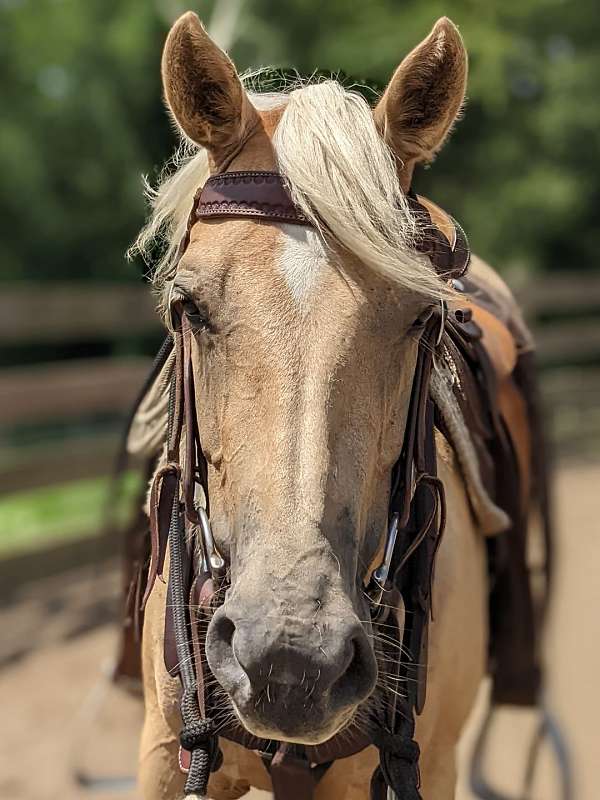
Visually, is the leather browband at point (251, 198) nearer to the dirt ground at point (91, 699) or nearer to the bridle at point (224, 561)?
the bridle at point (224, 561)

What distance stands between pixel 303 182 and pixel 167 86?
0.31 metres

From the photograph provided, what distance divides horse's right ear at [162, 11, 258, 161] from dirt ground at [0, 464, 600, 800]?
2.23 metres

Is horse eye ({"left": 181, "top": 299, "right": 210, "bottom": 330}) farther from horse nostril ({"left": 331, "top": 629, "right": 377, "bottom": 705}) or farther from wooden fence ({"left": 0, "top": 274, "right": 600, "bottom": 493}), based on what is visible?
wooden fence ({"left": 0, "top": 274, "right": 600, "bottom": 493})

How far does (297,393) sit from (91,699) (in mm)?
2382

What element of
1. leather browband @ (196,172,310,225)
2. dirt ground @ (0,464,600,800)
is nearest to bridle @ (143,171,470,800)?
leather browband @ (196,172,310,225)

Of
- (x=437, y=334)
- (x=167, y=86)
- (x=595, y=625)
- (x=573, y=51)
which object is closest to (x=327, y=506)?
(x=437, y=334)

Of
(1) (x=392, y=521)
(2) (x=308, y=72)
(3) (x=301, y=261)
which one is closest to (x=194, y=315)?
(3) (x=301, y=261)

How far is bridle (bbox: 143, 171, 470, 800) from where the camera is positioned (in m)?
1.52

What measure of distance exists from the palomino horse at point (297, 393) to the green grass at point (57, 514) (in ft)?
12.6

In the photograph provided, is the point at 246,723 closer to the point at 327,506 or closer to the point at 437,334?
the point at 327,506

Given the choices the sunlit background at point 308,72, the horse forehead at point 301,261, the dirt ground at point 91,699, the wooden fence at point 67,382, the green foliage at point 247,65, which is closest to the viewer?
the horse forehead at point 301,261

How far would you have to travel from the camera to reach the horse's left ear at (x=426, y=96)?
1544mm

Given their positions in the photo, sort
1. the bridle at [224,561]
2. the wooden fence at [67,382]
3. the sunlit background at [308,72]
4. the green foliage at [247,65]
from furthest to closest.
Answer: the green foliage at [247,65]
the sunlit background at [308,72]
the wooden fence at [67,382]
the bridle at [224,561]

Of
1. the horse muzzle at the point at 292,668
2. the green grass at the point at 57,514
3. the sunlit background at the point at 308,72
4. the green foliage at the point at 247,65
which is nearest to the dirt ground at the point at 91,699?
the green grass at the point at 57,514
